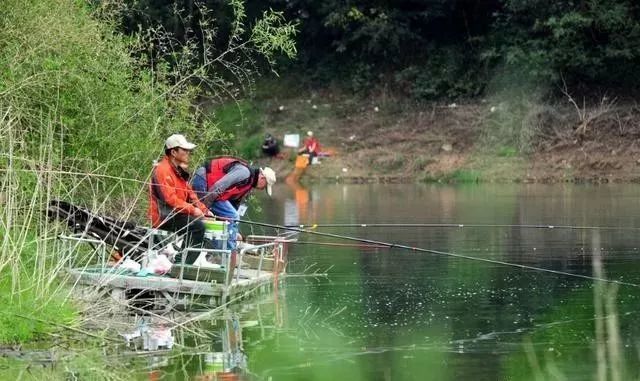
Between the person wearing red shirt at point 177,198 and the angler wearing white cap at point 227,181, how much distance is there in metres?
0.81

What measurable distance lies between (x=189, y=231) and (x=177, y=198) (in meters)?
0.50

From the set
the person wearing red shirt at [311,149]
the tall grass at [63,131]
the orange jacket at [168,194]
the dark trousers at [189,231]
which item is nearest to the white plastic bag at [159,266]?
the dark trousers at [189,231]

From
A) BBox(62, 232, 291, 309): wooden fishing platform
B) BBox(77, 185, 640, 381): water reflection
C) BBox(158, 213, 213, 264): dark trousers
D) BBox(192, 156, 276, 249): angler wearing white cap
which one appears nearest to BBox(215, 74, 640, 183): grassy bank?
BBox(77, 185, 640, 381): water reflection

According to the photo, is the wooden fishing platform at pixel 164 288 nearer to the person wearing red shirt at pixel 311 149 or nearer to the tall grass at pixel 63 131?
the tall grass at pixel 63 131

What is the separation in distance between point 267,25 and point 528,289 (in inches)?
221

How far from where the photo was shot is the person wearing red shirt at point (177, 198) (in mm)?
16672

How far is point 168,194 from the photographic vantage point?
16.6m

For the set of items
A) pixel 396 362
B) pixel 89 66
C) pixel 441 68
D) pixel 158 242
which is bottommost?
pixel 396 362

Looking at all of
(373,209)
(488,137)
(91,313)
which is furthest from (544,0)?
(91,313)

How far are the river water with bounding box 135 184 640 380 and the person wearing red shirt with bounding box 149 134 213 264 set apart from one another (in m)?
1.07

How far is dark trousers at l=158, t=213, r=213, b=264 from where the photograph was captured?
16781 mm

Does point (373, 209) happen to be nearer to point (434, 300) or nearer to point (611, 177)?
point (611, 177)

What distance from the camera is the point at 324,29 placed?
55.7 m

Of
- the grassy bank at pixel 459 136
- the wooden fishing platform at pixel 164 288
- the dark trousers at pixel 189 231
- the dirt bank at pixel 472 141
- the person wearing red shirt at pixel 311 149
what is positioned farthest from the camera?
the person wearing red shirt at pixel 311 149
